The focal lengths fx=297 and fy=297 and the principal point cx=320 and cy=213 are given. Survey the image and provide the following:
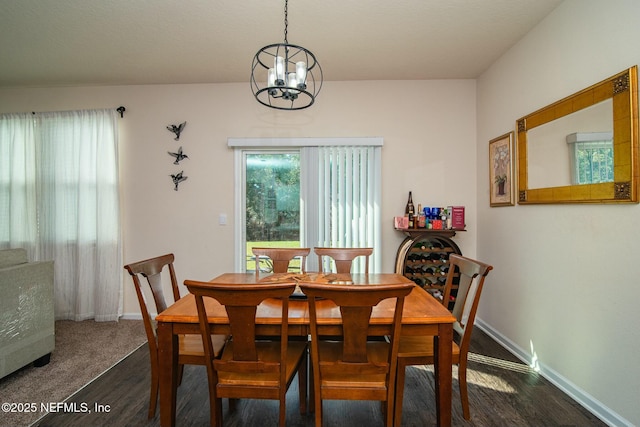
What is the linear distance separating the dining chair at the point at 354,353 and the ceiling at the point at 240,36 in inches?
81.7

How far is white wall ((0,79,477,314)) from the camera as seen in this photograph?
136 inches

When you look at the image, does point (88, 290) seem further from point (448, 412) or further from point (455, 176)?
point (455, 176)

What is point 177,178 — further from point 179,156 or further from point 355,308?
point 355,308

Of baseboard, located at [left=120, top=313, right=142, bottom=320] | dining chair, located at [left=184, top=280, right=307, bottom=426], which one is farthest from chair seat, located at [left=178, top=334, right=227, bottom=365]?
baseboard, located at [left=120, top=313, right=142, bottom=320]

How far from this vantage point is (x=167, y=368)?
1.55 meters

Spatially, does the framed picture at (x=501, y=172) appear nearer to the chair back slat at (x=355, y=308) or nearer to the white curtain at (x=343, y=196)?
the white curtain at (x=343, y=196)

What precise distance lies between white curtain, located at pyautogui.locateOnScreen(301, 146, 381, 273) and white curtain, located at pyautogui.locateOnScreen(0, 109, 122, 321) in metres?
2.31

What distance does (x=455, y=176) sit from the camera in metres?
3.46

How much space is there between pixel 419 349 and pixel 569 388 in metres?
1.29

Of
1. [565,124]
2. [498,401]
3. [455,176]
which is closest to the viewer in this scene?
[498,401]

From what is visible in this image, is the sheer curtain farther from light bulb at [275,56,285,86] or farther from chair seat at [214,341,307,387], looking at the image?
light bulb at [275,56,285,86]

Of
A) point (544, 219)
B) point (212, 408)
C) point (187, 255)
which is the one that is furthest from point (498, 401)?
point (187, 255)

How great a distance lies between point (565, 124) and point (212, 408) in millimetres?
2883

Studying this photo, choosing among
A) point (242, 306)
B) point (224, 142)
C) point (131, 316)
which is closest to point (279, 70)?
point (242, 306)
